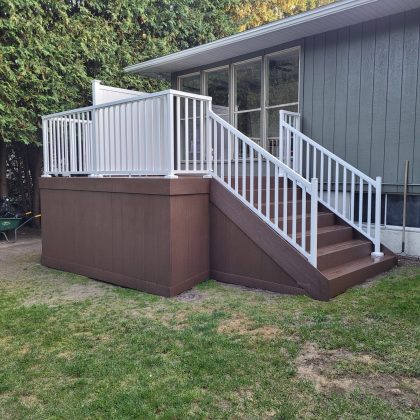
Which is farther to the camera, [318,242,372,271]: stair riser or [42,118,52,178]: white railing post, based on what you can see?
[42,118,52,178]: white railing post

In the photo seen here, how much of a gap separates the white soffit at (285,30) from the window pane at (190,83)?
232mm

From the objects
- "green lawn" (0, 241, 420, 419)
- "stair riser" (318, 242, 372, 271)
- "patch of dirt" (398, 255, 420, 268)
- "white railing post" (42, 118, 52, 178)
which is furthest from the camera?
"white railing post" (42, 118, 52, 178)

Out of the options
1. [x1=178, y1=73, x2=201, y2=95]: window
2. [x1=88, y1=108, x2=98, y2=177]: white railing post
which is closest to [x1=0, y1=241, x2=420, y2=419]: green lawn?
[x1=88, y1=108, x2=98, y2=177]: white railing post

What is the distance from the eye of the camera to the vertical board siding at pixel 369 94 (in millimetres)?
5395

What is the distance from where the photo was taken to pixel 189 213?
4.66m

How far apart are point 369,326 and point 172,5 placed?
35.1 ft

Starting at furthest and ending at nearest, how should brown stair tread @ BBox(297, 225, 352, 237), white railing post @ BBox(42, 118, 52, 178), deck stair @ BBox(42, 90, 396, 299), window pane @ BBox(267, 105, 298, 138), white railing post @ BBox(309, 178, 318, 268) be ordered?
window pane @ BBox(267, 105, 298, 138), white railing post @ BBox(42, 118, 52, 178), brown stair tread @ BBox(297, 225, 352, 237), deck stair @ BBox(42, 90, 396, 299), white railing post @ BBox(309, 178, 318, 268)

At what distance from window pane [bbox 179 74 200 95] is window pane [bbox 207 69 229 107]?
1.12 ft

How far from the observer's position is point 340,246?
493 cm

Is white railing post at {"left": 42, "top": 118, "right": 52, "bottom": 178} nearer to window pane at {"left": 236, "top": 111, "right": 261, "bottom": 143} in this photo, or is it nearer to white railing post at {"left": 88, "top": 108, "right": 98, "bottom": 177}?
white railing post at {"left": 88, "top": 108, "right": 98, "bottom": 177}

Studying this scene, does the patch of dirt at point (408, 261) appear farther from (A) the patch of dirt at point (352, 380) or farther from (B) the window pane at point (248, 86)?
(B) the window pane at point (248, 86)

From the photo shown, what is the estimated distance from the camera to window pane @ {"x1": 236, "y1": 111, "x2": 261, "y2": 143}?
7.46m

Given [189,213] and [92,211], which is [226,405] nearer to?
[189,213]

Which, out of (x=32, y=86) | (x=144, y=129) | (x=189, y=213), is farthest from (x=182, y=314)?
(x=32, y=86)
